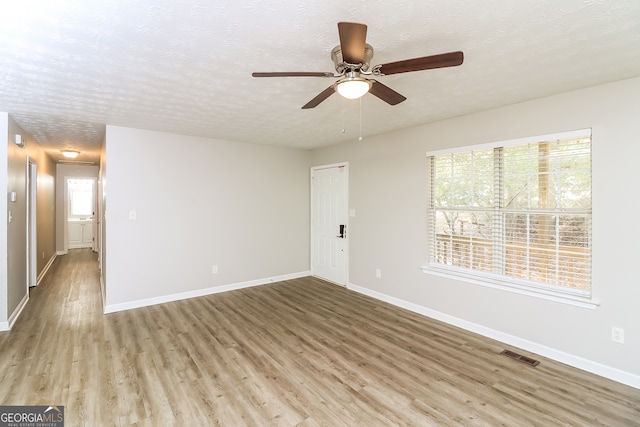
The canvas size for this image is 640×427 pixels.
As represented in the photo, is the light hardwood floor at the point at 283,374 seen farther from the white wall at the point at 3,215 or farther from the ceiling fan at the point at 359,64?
the ceiling fan at the point at 359,64

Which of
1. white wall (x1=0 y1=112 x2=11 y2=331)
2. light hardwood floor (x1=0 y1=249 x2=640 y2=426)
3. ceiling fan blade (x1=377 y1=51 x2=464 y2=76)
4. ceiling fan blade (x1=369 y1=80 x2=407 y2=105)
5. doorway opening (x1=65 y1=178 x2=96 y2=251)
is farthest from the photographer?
doorway opening (x1=65 y1=178 x2=96 y2=251)

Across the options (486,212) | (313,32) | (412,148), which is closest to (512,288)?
(486,212)

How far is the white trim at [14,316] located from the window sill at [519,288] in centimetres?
488

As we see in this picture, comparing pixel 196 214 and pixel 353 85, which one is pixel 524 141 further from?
pixel 196 214

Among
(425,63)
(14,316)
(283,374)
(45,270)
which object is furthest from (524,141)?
(45,270)

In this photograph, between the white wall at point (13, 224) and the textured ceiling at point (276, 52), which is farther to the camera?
the white wall at point (13, 224)

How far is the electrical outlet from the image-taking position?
2.53 meters

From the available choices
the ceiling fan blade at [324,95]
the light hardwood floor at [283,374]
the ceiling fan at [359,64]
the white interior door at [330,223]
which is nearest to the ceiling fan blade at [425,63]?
the ceiling fan at [359,64]

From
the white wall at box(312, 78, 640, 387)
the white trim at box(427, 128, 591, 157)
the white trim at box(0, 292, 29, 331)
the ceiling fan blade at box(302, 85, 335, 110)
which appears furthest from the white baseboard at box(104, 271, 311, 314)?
the ceiling fan blade at box(302, 85, 335, 110)

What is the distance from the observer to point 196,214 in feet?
15.5

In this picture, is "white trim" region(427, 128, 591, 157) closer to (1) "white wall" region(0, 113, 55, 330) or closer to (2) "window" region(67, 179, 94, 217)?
(1) "white wall" region(0, 113, 55, 330)

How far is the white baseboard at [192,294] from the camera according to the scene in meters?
4.10

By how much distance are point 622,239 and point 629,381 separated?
1.14m

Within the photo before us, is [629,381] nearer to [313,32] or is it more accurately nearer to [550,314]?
[550,314]
